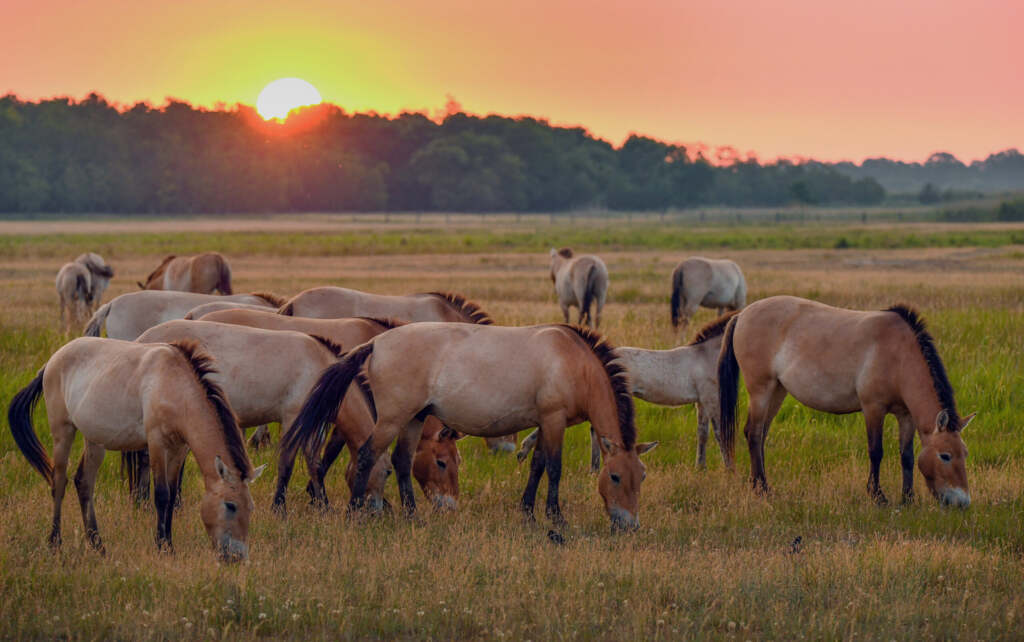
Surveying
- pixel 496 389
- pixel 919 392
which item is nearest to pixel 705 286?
pixel 919 392

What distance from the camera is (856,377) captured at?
8.87m

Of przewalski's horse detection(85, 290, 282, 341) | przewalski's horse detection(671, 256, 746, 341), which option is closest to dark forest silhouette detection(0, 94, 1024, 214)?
przewalski's horse detection(671, 256, 746, 341)

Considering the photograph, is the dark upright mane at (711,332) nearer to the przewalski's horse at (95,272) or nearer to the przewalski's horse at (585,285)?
the przewalski's horse at (585,285)

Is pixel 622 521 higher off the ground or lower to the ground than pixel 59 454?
lower

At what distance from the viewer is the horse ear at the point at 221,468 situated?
6.50 m

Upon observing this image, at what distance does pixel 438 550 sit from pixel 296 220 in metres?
94.0

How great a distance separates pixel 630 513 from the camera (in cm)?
776

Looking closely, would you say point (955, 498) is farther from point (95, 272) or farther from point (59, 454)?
point (95, 272)

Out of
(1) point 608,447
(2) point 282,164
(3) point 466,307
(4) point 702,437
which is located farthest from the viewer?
(2) point 282,164

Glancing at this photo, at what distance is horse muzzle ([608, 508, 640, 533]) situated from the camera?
774 cm

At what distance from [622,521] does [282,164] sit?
105 metres

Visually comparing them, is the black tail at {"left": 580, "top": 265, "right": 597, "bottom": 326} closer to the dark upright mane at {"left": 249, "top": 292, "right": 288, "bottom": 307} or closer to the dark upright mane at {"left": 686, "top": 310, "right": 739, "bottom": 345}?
the dark upright mane at {"left": 249, "top": 292, "right": 288, "bottom": 307}

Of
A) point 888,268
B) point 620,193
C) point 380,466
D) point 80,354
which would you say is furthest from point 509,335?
point 620,193

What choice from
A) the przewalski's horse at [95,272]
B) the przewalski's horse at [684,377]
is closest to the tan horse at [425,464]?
the przewalski's horse at [684,377]
